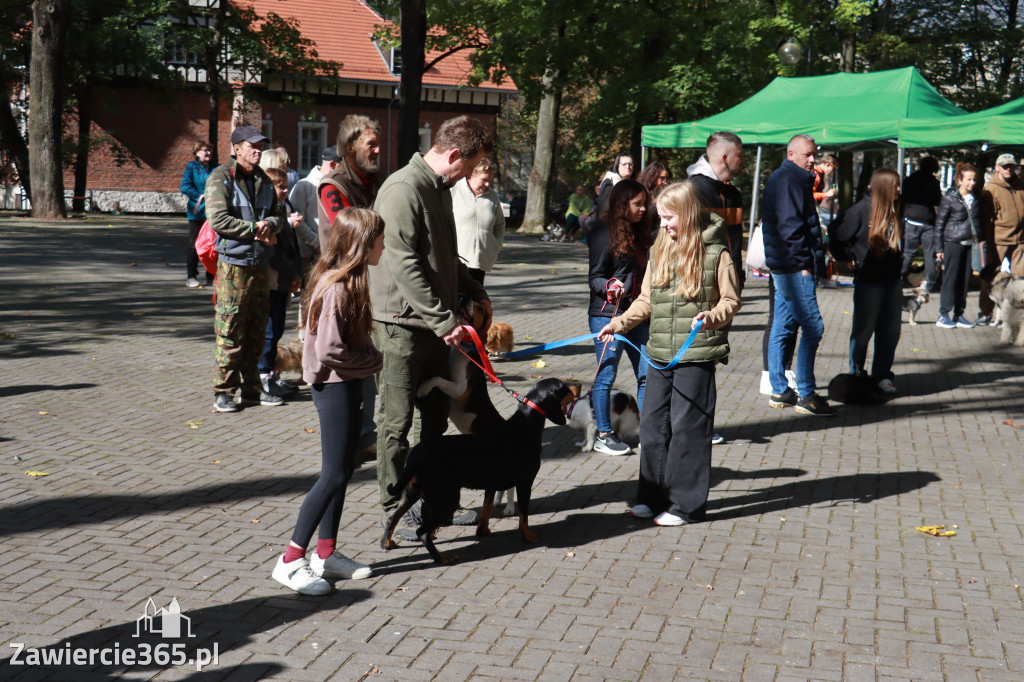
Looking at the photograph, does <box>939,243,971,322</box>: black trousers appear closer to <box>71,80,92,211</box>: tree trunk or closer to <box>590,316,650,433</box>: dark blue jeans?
<box>590,316,650,433</box>: dark blue jeans

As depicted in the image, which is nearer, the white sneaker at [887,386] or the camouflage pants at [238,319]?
the camouflage pants at [238,319]

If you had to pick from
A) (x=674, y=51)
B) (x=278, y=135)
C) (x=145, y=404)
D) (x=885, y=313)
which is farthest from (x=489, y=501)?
(x=278, y=135)

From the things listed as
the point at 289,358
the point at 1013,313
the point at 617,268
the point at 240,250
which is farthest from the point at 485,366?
the point at 1013,313

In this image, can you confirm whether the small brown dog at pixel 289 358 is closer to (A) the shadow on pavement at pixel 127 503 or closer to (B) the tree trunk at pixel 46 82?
(A) the shadow on pavement at pixel 127 503

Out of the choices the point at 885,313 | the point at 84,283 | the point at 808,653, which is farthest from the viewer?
the point at 84,283

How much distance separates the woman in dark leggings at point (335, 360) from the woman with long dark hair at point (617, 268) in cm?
242

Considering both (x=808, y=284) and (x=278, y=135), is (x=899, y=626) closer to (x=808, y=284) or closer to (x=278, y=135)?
(x=808, y=284)

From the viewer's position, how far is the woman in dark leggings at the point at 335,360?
4160 millimetres

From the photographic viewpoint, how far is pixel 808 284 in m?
7.86

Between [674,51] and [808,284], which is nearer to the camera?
[808,284]

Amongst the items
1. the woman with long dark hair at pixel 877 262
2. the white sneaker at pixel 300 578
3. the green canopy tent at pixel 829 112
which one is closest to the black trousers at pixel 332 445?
the white sneaker at pixel 300 578

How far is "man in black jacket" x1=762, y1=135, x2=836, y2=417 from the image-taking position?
7773 millimetres

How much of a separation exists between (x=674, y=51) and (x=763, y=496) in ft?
65.3

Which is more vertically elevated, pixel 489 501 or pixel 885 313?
pixel 885 313
